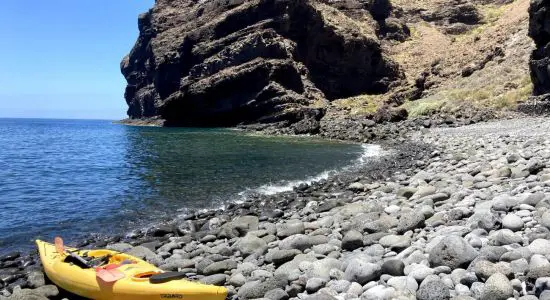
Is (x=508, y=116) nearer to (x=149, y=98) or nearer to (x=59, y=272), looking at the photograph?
(x=59, y=272)

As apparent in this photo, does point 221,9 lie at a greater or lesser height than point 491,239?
greater

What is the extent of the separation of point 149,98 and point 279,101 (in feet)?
171

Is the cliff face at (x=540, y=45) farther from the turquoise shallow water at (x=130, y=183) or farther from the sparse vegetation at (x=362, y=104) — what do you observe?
the sparse vegetation at (x=362, y=104)

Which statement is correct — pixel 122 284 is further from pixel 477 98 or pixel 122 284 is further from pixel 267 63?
pixel 267 63

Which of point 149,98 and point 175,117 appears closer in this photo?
point 175,117

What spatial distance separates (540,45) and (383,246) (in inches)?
1396

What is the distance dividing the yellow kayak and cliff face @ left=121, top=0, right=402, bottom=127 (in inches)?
2365

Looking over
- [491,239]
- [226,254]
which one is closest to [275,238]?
[226,254]

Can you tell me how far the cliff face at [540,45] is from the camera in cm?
3412

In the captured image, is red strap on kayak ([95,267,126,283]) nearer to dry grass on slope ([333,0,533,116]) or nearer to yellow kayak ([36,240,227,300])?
yellow kayak ([36,240,227,300])

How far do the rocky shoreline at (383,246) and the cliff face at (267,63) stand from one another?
5663 centimetres

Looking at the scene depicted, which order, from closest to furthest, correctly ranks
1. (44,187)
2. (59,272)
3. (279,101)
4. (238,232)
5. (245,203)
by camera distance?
(59,272), (238,232), (245,203), (44,187), (279,101)

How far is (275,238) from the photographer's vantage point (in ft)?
33.8

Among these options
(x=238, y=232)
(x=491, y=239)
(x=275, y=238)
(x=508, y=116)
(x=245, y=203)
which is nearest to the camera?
(x=491, y=239)
